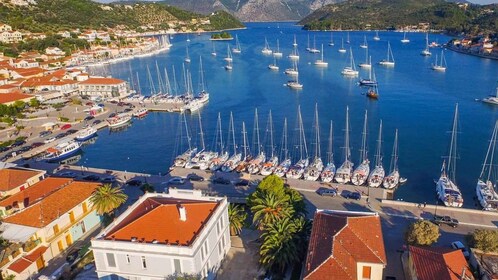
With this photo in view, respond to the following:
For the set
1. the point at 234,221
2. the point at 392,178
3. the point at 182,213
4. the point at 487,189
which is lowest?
the point at 487,189

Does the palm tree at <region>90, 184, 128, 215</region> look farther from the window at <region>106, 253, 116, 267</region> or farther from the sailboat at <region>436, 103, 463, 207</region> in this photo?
the sailboat at <region>436, 103, 463, 207</region>

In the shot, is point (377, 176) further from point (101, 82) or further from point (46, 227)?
point (101, 82)

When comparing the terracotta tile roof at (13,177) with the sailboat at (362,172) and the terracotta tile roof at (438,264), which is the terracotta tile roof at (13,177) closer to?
the sailboat at (362,172)

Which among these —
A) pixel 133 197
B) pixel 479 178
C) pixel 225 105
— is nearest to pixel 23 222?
pixel 133 197

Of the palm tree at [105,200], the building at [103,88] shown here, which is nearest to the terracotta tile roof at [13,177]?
the palm tree at [105,200]

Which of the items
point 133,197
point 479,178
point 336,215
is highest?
point 336,215

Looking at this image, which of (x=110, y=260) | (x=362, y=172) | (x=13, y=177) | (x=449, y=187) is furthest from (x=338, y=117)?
(x=110, y=260)

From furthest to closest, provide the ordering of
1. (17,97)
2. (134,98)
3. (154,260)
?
(134,98), (17,97), (154,260)

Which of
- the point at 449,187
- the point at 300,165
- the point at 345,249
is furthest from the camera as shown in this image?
the point at 300,165

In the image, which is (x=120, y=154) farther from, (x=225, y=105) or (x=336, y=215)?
(x=336, y=215)
